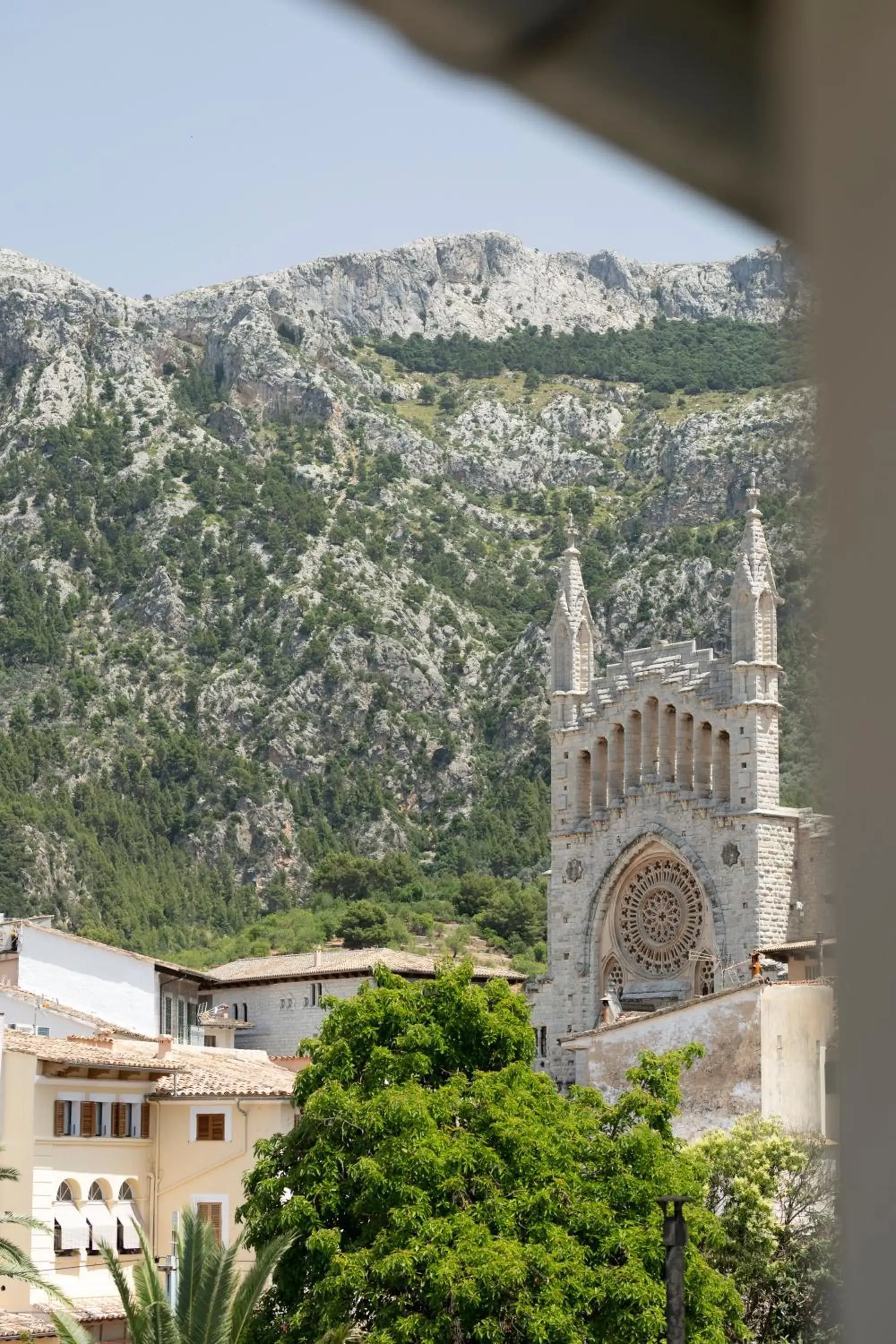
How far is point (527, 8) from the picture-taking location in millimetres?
1978

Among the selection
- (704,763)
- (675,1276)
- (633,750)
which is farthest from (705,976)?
(675,1276)

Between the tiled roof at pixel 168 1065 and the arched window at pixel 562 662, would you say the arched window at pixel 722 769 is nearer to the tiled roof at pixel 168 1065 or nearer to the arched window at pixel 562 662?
the arched window at pixel 562 662

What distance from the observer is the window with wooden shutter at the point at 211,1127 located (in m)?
38.8

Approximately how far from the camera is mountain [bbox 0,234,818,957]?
393ft

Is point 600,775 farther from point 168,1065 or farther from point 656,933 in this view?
point 168,1065

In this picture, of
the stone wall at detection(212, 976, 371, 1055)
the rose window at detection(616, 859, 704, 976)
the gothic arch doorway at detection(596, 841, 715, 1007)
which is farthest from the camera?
the stone wall at detection(212, 976, 371, 1055)

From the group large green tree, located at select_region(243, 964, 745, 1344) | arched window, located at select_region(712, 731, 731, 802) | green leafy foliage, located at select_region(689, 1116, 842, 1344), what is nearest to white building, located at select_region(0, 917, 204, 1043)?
large green tree, located at select_region(243, 964, 745, 1344)

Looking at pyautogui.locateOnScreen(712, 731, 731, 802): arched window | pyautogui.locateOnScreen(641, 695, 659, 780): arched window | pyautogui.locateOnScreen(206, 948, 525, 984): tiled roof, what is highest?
pyautogui.locateOnScreen(641, 695, 659, 780): arched window

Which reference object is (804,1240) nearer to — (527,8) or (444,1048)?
(444,1048)

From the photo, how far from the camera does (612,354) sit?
6737 inches

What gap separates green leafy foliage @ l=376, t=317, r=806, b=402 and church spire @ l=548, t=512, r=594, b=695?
9221cm

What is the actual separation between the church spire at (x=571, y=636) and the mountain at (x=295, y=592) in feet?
131

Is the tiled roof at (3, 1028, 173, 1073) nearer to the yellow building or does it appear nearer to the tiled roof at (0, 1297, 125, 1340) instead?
the yellow building

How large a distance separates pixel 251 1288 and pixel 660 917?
34.0m
